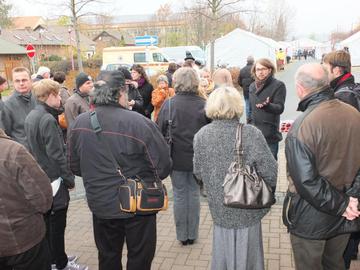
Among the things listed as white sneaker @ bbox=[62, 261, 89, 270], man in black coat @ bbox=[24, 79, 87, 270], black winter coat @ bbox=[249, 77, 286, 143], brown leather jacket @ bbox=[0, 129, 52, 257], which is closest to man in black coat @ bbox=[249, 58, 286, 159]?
black winter coat @ bbox=[249, 77, 286, 143]

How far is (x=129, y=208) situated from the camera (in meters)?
2.71

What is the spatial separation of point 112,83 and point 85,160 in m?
0.60

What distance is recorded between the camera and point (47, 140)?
3307mm

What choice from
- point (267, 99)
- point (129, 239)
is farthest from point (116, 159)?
point (267, 99)

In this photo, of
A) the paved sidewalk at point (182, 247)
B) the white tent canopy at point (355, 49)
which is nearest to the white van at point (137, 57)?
the white tent canopy at point (355, 49)

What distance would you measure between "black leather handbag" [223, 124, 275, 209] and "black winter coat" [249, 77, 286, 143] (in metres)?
2.48

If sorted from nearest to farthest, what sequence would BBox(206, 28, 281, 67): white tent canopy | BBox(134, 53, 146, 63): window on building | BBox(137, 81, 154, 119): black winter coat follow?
BBox(137, 81, 154, 119): black winter coat
BBox(134, 53, 146, 63): window on building
BBox(206, 28, 281, 67): white tent canopy

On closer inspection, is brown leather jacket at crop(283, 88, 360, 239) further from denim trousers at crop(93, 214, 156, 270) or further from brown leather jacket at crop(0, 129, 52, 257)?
brown leather jacket at crop(0, 129, 52, 257)

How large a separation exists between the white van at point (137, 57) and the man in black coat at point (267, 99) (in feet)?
61.2

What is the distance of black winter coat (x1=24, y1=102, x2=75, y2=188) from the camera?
10.8 feet

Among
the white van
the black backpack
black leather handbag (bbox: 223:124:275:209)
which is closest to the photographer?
black leather handbag (bbox: 223:124:275:209)

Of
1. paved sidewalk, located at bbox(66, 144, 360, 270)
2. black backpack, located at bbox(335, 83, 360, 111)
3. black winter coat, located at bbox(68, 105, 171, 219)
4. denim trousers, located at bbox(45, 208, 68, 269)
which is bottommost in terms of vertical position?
paved sidewalk, located at bbox(66, 144, 360, 270)

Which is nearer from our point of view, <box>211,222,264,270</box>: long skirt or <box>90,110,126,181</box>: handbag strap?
<box>90,110,126,181</box>: handbag strap

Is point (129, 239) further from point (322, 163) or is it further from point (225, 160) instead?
point (322, 163)
